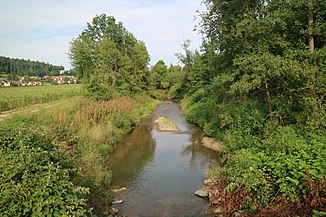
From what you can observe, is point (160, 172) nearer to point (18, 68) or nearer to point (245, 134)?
point (245, 134)

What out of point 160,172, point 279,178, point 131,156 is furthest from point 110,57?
point 279,178

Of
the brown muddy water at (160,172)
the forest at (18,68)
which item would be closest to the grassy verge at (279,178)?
the brown muddy water at (160,172)

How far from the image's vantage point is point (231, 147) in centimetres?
1311

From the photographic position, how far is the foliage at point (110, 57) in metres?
34.0

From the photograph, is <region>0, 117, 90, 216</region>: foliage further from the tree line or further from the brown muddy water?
the tree line

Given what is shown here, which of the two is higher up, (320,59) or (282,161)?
(320,59)

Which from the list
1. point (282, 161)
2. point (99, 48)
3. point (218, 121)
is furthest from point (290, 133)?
point (99, 48)

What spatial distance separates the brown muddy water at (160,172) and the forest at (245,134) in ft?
3.30

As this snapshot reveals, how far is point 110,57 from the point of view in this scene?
35688 mm

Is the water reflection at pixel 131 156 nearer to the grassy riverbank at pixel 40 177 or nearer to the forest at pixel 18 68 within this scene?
the grassy riverbank at pixel 40 177

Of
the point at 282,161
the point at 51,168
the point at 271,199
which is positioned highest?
the point at 51,168

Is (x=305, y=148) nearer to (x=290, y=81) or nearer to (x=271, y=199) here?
(x=271, y=199)

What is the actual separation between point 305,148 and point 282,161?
41.2 inches

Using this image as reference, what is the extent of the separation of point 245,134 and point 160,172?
5.19 m
